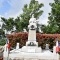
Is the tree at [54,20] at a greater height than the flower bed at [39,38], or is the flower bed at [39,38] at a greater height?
the tree at [54,20]

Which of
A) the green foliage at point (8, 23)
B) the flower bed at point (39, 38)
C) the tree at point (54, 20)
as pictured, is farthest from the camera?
the green foliage at point (8, 23)

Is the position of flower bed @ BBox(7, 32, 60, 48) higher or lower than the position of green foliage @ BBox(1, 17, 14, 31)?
lower

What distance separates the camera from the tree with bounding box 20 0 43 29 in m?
36.9

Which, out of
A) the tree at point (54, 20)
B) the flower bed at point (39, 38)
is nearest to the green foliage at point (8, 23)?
the tree at point (54, 20)

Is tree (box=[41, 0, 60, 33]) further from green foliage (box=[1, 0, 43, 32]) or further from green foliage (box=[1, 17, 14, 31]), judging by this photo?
green foliage (box=[1, 17, 14, 31])

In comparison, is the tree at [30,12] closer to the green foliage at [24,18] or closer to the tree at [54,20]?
the green foliage at [24,18]

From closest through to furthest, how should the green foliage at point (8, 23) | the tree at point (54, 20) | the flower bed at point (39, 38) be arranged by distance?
the flower bed at point (39, 38) < the tree at point (54, 20) < the green foliage at point (8, 23)

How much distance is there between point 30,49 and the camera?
23.8m

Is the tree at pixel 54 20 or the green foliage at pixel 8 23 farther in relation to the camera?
the green foliage at pixel 8 23

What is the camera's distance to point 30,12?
37.6 meters

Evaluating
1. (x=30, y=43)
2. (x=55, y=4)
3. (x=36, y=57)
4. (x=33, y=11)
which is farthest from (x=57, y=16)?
(x=36, y=57)

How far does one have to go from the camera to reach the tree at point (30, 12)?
121ft

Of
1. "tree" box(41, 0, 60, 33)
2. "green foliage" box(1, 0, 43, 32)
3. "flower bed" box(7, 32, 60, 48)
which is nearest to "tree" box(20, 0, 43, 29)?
"green foliage" box(1, 0, 43, 32)

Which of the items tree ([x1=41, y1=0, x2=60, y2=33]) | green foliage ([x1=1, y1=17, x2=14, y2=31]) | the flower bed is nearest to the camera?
the flower bed
